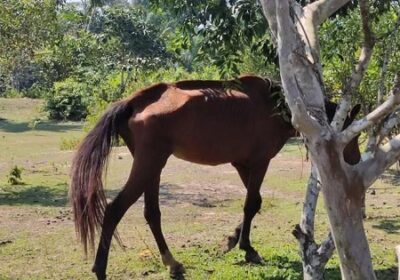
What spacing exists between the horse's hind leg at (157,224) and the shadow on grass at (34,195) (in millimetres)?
3468

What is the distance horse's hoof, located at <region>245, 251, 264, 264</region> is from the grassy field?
7cm

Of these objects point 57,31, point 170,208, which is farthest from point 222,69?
point 57,31

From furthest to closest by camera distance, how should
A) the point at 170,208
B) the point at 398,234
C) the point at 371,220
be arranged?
the point at 170,208, the point at 371,220, the point at 398,234

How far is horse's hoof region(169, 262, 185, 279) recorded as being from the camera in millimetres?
5117

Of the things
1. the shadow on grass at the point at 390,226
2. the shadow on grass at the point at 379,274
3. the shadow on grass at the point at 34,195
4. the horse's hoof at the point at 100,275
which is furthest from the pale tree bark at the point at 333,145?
the shadow on grass at the point at 34,195

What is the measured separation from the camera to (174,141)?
521cm

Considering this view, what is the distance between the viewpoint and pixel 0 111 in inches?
1092

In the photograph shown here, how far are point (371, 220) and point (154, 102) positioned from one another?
3568mm

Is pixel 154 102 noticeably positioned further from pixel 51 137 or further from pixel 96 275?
pixel 51 137

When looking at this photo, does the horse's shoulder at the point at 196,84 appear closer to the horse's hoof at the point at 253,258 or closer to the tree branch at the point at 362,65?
the horse's hoof at the point at 253,258

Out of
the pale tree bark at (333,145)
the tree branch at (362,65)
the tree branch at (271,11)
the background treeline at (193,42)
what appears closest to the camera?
the pale tree bark at (333,145)

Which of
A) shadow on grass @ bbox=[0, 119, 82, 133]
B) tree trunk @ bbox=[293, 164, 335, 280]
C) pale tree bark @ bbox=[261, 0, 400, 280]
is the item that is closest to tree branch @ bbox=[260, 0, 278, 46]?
pale tree bark @ bbox=[261, 0, 400, 280]

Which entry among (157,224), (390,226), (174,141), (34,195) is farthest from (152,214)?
(34,195)

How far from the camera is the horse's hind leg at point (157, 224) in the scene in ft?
17.0
